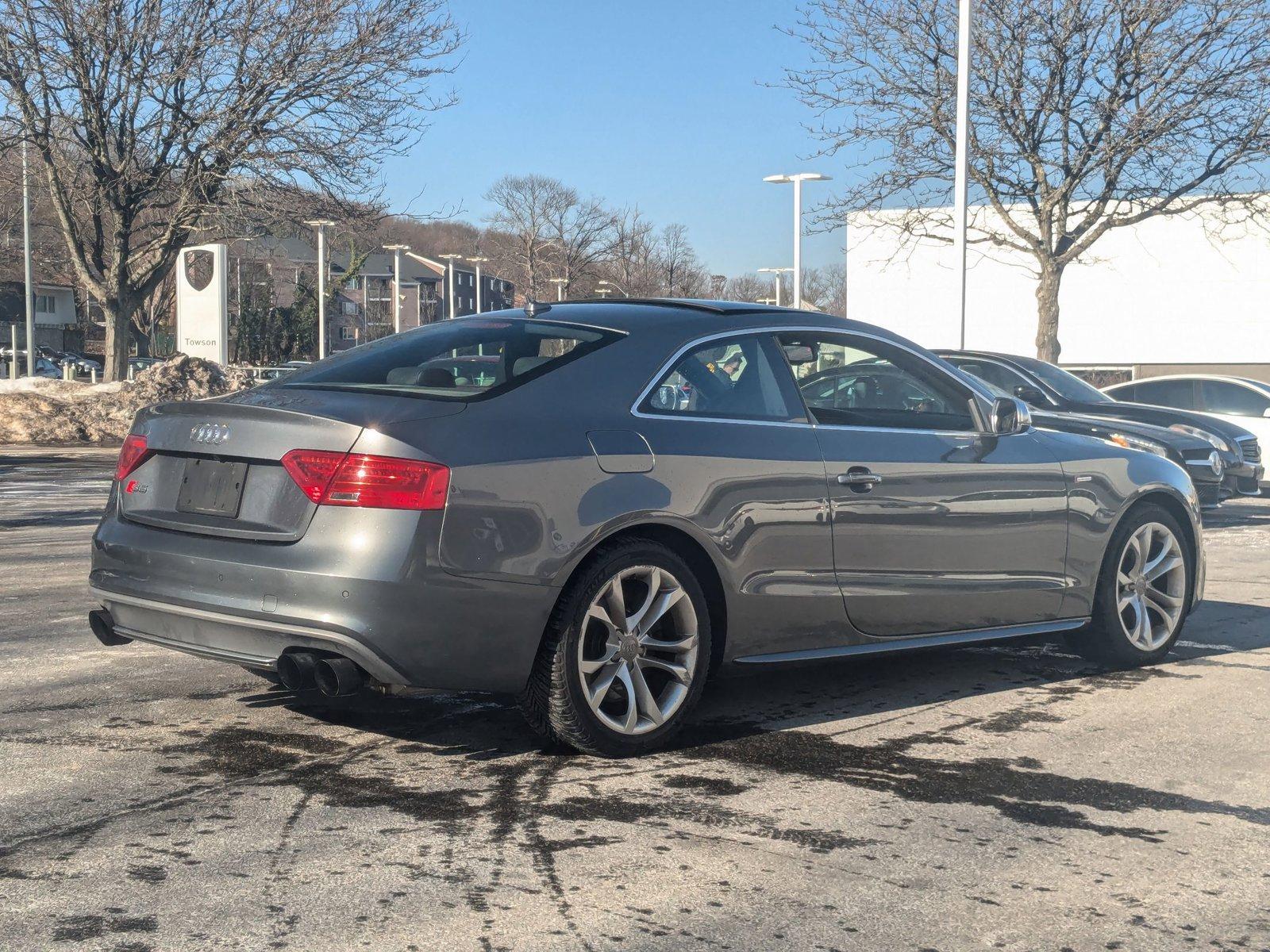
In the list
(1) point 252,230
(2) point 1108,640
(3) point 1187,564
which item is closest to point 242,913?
(2) point 1108,640

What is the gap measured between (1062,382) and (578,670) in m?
10.5

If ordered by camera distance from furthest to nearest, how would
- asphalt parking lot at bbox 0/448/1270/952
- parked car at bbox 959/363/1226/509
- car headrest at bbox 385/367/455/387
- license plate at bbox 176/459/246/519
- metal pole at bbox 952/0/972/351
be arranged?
metal pole at bbox 952/0/972/351, parked car at bbox 959/363/1226/509, car headrest at bbox 385/367/455/387, license plate at bbox 176/459/246/519, asphalt parking lot at bbox 0/448/1270/952

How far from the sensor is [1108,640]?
6316 mm

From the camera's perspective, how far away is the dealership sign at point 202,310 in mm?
26989

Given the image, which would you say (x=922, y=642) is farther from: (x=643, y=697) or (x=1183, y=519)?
(x=1183, y=519)

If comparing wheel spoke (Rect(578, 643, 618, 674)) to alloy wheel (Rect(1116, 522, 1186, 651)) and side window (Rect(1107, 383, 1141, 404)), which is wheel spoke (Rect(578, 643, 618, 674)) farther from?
side window (Rect(1107, 383, 1141, 404))

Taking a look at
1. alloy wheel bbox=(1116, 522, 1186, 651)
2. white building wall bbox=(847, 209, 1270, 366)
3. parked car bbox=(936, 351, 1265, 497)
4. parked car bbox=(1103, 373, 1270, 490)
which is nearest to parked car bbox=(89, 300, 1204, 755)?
alloy wheel bbox=(1116, 522, 1186, 651)

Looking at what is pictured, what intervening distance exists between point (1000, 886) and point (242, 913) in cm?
184

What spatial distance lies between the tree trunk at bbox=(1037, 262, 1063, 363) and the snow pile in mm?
14707

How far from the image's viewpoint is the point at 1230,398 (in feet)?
60.5

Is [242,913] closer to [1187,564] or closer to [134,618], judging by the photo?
[134,618]

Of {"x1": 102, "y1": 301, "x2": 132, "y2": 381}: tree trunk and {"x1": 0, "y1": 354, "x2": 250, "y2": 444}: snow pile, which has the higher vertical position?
{"x1": 102, "y1": 301, "x2": 132, "y2": 381}: tree trunk

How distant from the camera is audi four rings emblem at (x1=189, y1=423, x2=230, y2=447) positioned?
4.48 metres

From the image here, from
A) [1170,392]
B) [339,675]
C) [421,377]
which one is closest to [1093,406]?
[1170,392]
